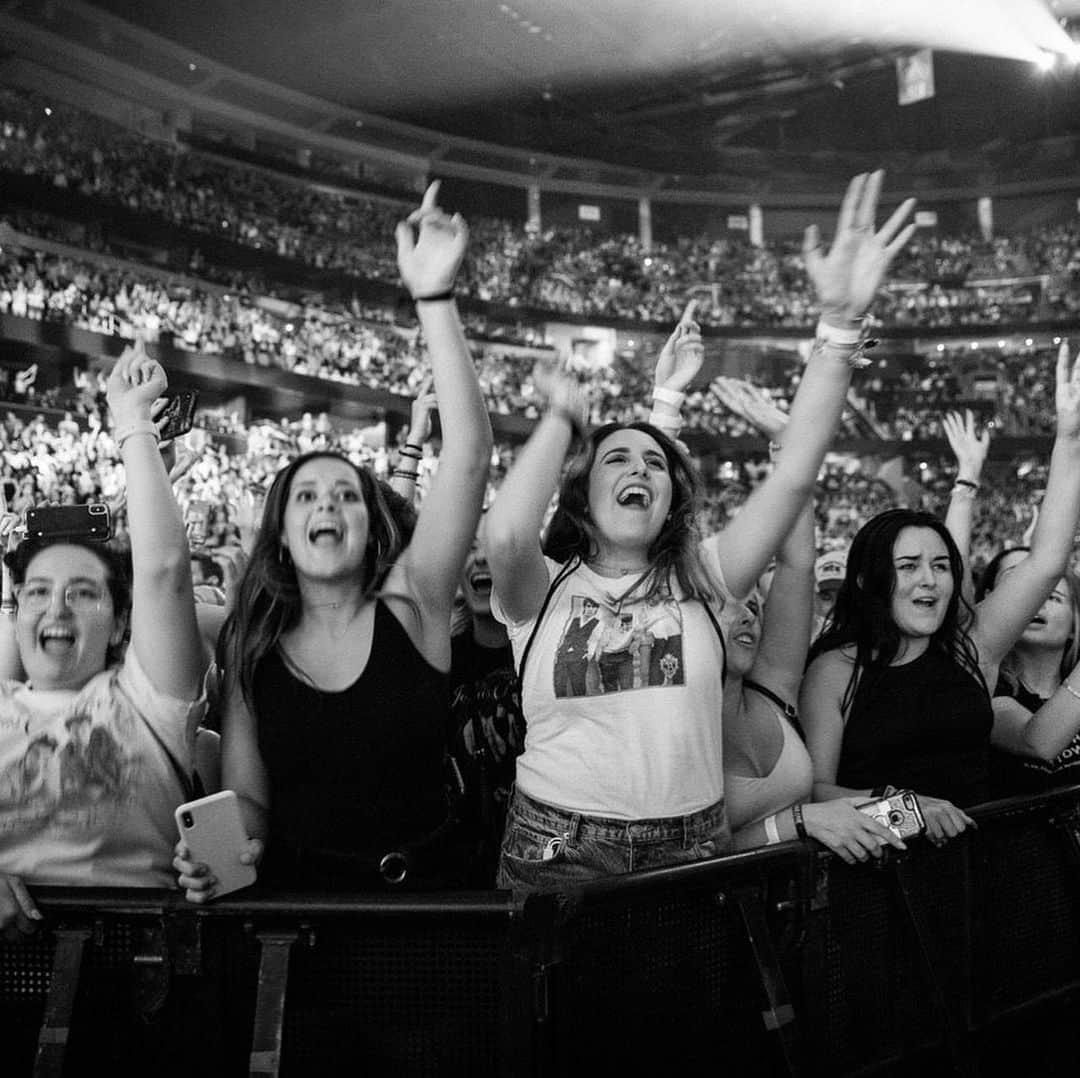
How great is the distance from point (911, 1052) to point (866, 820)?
1.44 ft

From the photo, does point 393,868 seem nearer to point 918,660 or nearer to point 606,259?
point 918,660

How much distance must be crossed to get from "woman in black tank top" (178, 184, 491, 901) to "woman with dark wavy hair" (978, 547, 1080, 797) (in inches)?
59.4

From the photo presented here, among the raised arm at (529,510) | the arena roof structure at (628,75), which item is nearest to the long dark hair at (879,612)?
the raised arm at (529,510)

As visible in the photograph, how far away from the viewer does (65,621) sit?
6.41ft

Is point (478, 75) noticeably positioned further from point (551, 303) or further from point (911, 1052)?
point (911, 1052)

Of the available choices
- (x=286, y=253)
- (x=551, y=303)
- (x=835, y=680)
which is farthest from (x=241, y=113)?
(x=835, y=680)

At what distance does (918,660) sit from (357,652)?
123 cm

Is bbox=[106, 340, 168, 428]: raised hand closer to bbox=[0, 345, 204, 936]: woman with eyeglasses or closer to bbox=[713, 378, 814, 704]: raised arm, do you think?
bbox=[0, 345, 204, 936]: woman with eyeglasses

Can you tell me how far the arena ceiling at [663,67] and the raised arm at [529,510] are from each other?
23.3 m

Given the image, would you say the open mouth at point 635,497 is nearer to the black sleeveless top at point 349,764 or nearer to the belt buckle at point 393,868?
the black sleeveless top at point 349,764

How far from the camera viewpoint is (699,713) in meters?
1.95

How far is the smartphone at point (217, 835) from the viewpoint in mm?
1627

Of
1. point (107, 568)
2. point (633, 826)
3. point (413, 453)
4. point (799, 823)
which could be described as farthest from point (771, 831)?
point (413, 453)

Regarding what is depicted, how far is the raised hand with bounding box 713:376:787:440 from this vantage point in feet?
8.59
